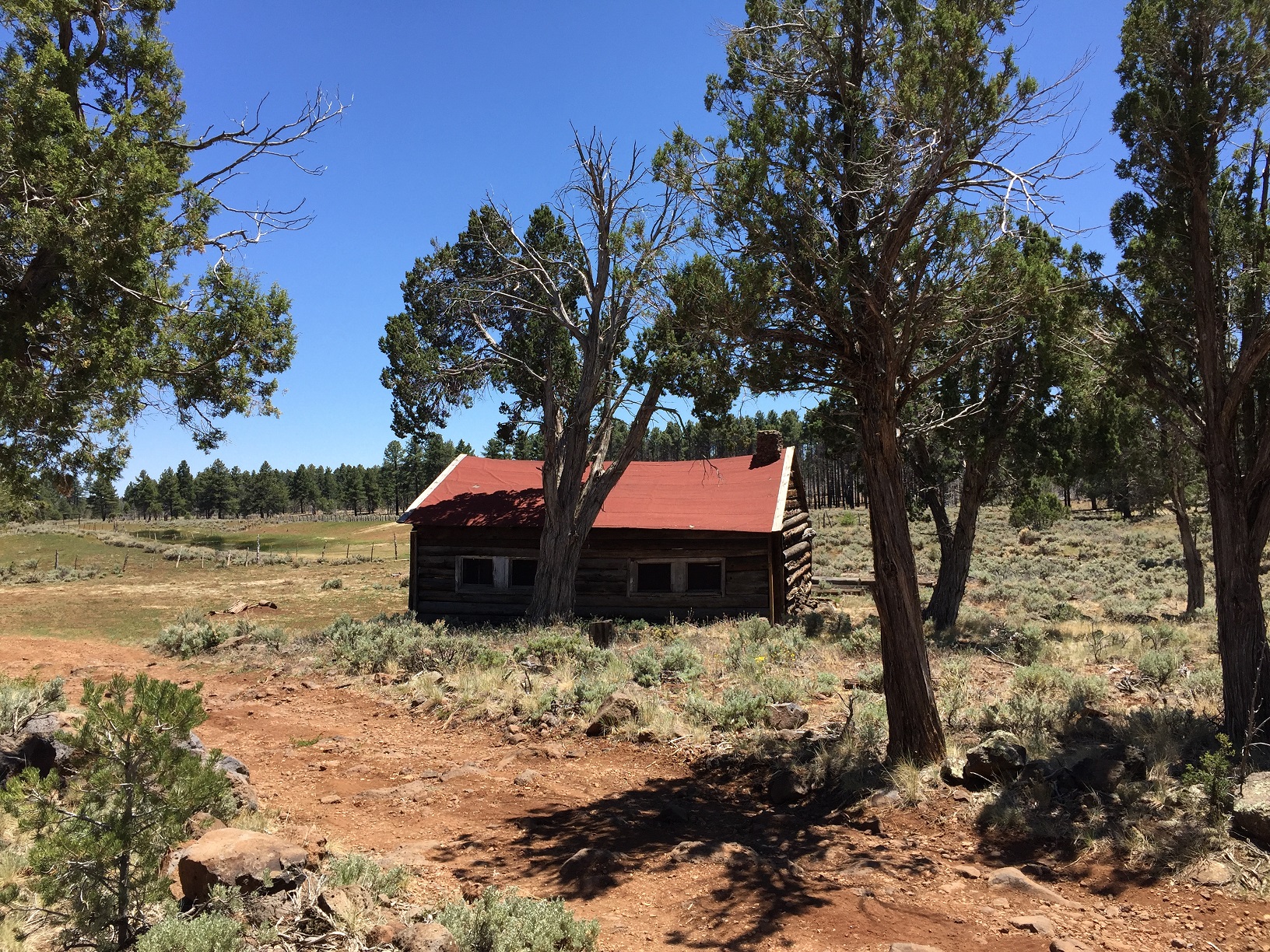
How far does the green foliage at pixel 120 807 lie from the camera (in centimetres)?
391

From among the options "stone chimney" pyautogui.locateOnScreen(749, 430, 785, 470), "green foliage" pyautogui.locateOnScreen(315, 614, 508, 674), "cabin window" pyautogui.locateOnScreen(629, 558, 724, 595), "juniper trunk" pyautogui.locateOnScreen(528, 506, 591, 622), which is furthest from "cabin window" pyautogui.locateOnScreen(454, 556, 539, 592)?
"stone chimney" pyautogui.locateOnScreen(749, 430, 785, 470)

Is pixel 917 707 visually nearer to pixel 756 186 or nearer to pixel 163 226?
pixel 756 186

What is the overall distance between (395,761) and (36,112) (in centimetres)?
802

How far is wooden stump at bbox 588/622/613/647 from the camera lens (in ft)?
52.5

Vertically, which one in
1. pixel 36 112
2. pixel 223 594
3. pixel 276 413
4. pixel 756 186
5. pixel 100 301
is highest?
pixel 36 112

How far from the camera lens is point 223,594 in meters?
29.6

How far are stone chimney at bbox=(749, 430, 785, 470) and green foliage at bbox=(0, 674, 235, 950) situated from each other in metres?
20.1

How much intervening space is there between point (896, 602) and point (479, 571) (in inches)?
628

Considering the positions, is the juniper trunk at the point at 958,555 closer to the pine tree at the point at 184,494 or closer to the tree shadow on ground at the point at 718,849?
the tree shadow on ground at the point at 718,849

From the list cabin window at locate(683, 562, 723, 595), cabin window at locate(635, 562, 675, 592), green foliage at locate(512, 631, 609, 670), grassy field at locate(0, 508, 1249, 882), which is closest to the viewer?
grassy field at locate(0, 508, 1249, 882)

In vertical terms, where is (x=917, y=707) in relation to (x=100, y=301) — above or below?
below

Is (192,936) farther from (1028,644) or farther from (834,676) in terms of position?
(1028,644)

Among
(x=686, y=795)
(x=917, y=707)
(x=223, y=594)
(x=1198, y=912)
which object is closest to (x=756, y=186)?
(x=917, y=707)

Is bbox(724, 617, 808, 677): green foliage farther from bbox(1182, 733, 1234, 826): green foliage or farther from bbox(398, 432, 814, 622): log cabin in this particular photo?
bbox(1182, 733, 1234, 826): green foliage
